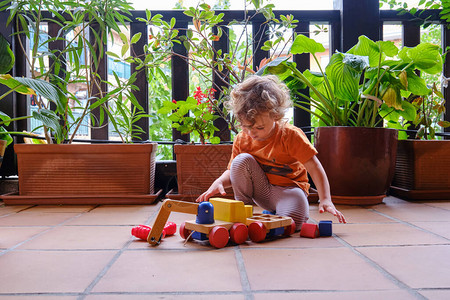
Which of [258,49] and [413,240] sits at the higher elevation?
[258,49]

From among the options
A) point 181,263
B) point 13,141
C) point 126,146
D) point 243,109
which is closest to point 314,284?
point 181,263

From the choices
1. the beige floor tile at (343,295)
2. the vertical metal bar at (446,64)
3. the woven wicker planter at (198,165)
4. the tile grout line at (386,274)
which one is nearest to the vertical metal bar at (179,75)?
the woven wicker planter at (198,165)

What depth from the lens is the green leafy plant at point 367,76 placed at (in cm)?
195

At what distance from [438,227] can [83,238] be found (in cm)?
137

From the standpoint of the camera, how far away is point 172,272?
101 cm

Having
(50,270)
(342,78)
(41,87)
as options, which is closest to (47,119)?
(41,87)

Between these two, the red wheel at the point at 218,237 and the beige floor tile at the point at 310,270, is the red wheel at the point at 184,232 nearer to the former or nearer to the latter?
the red wheel at the point at 218,237

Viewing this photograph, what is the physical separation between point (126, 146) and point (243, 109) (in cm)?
89

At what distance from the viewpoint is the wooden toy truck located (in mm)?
1277

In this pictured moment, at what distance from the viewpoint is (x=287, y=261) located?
111 centimetres

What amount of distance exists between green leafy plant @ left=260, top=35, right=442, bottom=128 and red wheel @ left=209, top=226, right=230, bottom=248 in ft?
3.30

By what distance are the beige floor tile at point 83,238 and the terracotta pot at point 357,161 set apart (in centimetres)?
115

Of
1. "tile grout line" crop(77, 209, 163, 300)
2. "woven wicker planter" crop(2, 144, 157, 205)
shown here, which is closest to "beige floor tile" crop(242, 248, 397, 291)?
"tile grout line" crop(77, 209, 163, 300)

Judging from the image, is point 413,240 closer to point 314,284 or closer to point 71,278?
point 314,284
